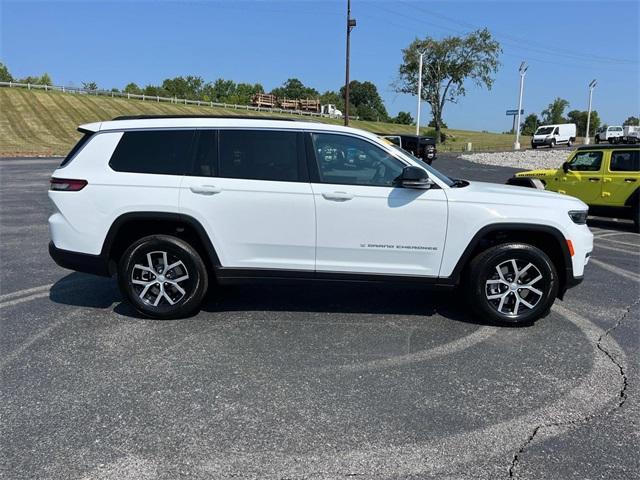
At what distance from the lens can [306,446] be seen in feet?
9.56

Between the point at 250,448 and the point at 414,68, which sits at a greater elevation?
the point at 414,68

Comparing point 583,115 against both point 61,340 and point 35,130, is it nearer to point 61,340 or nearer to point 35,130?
point 35,130

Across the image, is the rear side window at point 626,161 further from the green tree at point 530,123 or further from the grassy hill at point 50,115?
the green tree at point 530,123

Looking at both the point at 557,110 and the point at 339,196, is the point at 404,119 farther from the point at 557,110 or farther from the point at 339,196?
the point at 339,196

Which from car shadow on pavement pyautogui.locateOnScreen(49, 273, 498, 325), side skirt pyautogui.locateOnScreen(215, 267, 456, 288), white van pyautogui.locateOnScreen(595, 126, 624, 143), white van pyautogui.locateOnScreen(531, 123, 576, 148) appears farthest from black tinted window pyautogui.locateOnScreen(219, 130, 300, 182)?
white van pyautogui.locateOnScreen(595, 126, 624, 143)

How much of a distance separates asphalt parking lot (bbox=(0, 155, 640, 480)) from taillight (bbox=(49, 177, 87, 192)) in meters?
1.22

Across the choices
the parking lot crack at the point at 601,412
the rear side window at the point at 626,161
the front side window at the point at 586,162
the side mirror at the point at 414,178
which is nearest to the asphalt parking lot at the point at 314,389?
the parking lot crack at the point at 601,412

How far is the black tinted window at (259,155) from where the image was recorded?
15.3ft

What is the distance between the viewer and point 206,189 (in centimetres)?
463

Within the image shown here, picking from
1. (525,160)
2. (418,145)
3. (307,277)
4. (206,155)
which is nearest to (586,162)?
(307,277)

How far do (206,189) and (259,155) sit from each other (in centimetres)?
58

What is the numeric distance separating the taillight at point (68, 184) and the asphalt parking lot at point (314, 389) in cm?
122

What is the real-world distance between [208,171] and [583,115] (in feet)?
422

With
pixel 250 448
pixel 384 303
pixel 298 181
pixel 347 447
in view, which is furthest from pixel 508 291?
pixel 250 448
